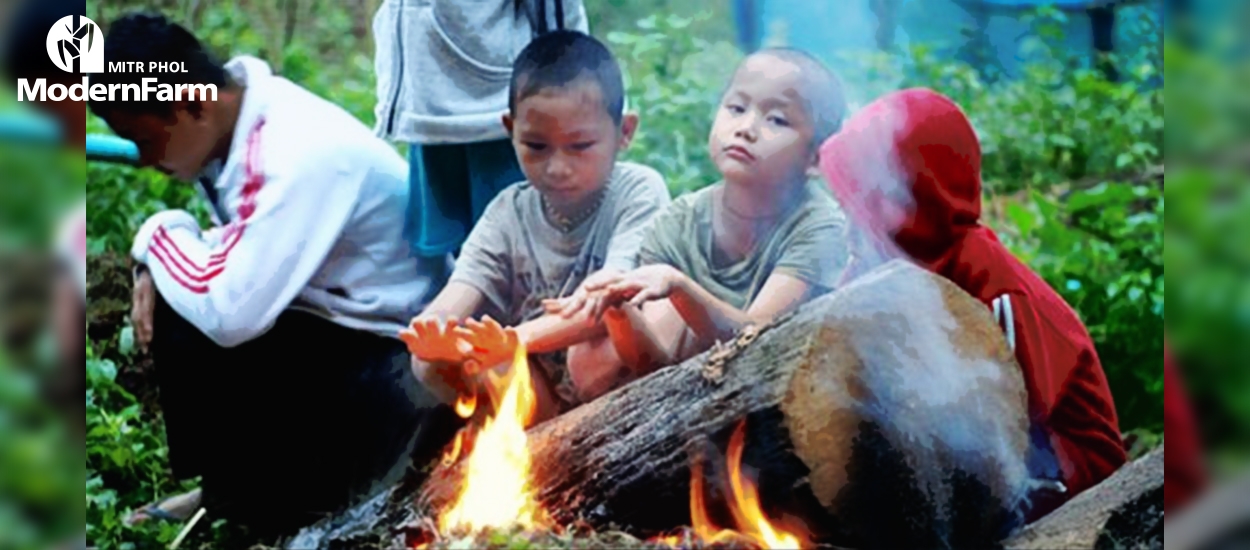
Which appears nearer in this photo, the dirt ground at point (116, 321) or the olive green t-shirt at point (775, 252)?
the olive green t-shirt at point (775, 252)

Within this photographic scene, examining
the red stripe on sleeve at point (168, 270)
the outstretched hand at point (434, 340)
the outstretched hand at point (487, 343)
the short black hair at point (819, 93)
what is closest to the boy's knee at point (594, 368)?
the outstretched hand at point (487, 343)

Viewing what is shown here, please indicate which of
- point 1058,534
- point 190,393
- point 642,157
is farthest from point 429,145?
point 1058,534

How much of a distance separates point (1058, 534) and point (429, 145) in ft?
4.86

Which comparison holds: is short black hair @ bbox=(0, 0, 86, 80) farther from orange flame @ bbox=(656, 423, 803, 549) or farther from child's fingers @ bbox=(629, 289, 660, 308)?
orange flame @ bbox=(656, 423, 803, 549)

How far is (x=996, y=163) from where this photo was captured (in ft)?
10.8

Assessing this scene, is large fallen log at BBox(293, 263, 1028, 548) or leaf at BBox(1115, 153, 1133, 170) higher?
leaf at BBox(1115, 153, 1133, 170)

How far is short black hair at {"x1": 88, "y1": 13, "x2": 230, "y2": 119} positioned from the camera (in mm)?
3289

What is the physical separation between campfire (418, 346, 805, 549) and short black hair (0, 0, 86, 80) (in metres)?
1.12

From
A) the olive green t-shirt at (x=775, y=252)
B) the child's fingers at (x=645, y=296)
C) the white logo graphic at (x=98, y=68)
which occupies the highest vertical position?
the white logo graphic at (x=98, y=68)

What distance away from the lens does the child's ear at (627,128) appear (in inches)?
127

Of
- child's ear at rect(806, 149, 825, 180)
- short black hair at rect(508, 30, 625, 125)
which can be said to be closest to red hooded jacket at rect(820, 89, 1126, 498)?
child's ear at rect(806, 149, 825, 180)

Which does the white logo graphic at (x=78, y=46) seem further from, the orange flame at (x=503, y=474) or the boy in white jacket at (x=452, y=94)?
the orange flame at (x=503, y=474)

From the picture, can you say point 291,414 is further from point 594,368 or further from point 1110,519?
point 1110,519

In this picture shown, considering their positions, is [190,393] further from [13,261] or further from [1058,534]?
[1058,534]
